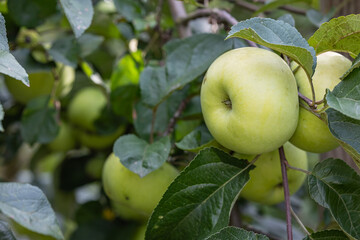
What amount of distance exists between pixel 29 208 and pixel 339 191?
1.45 ft

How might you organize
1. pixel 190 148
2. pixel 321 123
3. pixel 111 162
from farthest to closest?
pixel 111 162 → pixel 190 148 → pixel 321 123

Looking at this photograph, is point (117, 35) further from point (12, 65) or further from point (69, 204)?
point (12, 65)

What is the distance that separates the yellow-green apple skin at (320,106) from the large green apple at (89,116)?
590mm

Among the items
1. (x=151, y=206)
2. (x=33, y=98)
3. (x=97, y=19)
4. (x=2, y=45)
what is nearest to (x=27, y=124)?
(x=33, y=98)

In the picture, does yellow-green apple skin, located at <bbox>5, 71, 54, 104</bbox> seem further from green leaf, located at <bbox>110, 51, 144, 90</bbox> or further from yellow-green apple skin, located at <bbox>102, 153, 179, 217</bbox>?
yellow-green apple skin, located at <bbox>102, 153, 179, 217</bbox>

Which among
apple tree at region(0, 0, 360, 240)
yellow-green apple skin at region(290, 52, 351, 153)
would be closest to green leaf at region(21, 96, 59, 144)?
apple tree at region(0, 0, 360, 240)

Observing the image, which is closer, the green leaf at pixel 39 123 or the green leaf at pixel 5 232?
the green leaf at pixel 5 232

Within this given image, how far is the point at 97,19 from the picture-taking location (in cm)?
115

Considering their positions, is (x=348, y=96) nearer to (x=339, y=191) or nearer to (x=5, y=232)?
(x=339, y=191)

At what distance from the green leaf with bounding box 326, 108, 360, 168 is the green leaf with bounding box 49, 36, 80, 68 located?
0.60 m

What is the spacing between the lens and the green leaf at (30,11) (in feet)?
3.14

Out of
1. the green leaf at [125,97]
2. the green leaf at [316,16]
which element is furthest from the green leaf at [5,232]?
the green leaf at [316,16]

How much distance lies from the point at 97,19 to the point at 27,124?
338 mm

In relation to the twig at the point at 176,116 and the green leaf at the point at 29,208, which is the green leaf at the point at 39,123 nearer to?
the twig at the point at 176,116
